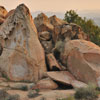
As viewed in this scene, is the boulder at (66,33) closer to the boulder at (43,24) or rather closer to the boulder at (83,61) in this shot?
the boulder at (43,24)

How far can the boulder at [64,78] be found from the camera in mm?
10570

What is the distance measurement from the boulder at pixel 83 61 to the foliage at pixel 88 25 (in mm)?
12973

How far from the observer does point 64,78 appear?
36.2 feet

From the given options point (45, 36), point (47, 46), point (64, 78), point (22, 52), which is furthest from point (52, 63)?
point (45, 36)

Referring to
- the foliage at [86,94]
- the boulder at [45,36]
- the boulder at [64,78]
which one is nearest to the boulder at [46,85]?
the boulder at [64,78]

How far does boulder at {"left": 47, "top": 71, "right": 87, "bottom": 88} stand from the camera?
10.6 m

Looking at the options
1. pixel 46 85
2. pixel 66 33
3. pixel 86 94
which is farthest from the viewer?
pixel 66 33

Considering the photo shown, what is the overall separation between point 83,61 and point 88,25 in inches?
704

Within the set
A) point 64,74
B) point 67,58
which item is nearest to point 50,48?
point 67,58

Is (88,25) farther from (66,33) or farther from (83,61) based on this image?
(83,61)

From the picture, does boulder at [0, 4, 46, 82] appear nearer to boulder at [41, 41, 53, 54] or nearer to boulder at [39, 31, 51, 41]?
boulder at [41, 41, 53, 54]

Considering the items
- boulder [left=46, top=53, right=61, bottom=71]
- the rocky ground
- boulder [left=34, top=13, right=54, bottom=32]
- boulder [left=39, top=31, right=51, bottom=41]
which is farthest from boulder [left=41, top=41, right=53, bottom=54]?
boulder [left=34, top=13, right=54, bottom=32]

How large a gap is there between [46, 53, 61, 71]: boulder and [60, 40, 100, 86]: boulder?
0.77m

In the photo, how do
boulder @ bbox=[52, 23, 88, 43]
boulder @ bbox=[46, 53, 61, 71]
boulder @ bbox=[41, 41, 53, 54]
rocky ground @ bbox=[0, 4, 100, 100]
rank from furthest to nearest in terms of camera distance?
1. boulder @ bbox=[52, 23, 88, 43]
2. boulder @ bbox=[41, 41, 53, 54]
3. boulder @ bbox=[46, 53, 61, 71]
4. rocky ground @ bbox=[0, 4, 100, 100]
